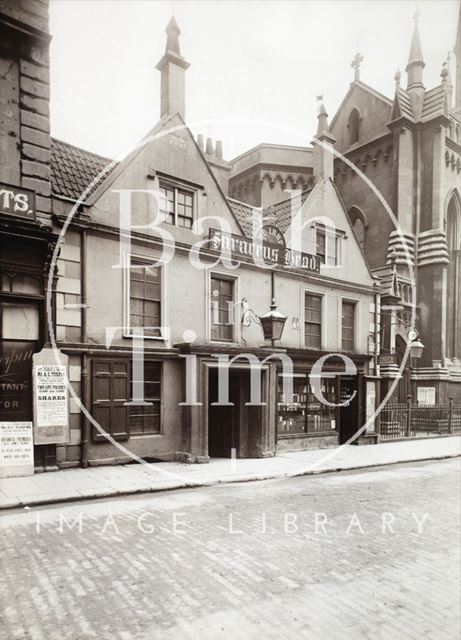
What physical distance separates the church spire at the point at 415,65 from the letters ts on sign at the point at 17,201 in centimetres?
2548

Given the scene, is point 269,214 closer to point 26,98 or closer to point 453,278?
point 26,98

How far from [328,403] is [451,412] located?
7969 mm

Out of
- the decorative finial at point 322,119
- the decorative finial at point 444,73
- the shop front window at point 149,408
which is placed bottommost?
the shop front window at point 149,408

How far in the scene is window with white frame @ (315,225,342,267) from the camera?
A: 18295mm

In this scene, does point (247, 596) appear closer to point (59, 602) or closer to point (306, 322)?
point (59, 602)

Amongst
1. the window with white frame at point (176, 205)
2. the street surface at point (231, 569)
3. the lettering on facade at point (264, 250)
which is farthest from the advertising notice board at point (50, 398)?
the lettering on facade at point (264, 250)

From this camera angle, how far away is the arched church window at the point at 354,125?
3098cm

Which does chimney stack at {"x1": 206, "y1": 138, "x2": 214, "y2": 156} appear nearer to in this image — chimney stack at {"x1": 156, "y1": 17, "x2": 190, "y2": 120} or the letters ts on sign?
chimney stack at {"x1": 156, "y1": 17, "x2": 190, "y2": 120}

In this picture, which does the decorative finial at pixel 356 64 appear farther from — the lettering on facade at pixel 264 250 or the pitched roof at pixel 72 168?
the pitched roof at pixel 72 168

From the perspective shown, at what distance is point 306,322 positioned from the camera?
17.4m

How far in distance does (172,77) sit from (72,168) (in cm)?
449

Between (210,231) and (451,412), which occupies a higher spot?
(210,231)

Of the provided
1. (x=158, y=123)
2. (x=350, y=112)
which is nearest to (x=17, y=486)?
(x=158, y=123)

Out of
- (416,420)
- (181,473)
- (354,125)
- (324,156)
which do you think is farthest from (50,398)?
(354,125)
